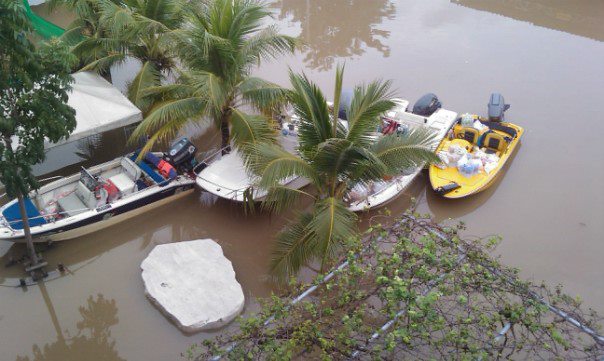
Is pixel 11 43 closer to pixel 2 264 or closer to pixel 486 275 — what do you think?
pixel 2 264

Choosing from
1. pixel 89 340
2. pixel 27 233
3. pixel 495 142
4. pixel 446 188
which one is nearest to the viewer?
pixel 89 340

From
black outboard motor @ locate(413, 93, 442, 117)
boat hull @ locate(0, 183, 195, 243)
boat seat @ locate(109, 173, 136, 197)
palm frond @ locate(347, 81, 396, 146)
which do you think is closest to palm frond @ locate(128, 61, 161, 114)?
boat seat @ locate(109, 173, 136, 197)

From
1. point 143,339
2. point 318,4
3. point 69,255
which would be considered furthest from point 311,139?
point 318,4

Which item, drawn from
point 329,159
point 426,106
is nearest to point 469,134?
point 426,106

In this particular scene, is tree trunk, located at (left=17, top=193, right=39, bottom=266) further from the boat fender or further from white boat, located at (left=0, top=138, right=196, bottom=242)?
the boat fender

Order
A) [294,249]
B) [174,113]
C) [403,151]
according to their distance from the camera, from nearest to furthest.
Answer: [403,151], [294,249], [174,113]

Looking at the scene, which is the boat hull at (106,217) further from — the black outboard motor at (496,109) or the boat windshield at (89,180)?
the black outboard motor at (496,109)

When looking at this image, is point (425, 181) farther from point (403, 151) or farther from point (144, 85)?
point (144, 85)
